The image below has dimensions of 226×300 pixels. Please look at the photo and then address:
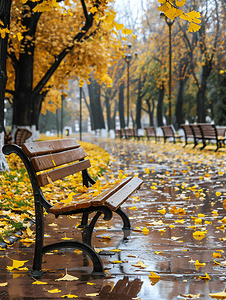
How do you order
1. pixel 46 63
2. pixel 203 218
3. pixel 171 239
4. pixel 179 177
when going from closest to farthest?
1. pixel 171 239
2. pixel 203 218
3. pixel 179 177
4. pixel 46 63

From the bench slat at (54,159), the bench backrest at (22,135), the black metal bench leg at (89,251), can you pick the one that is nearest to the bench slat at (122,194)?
the black metal bench leg at (89,251)

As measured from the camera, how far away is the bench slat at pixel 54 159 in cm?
309

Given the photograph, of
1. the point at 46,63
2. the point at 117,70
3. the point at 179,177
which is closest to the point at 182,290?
the point at 179,177

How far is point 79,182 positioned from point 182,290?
16.0ft

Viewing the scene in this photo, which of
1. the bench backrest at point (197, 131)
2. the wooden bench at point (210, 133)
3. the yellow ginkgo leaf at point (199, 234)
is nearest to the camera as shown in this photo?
the yellow ginkgo leaf at point (199, 234)

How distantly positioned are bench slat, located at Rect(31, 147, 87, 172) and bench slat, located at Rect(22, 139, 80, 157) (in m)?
0.05

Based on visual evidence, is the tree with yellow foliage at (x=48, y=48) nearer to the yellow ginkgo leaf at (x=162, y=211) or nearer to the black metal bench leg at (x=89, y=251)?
the yellow ginkgo leaf at (x=162, y=211)

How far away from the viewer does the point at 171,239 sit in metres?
3.87

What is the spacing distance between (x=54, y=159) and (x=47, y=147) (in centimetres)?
13

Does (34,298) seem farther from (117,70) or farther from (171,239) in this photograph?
(117,70)

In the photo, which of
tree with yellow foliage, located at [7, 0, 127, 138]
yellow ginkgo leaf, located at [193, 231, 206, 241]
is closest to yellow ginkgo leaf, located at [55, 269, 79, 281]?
yellow ginkgo leaf, located at [193, 231, 206, 241]

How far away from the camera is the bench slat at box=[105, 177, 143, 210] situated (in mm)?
2947

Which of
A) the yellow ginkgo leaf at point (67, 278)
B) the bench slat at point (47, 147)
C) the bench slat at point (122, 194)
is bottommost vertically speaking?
the yellow ginkgo leaf at point (67, 278)

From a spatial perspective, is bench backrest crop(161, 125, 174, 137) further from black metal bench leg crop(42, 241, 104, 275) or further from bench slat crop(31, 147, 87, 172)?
black metal bench leg crop(42, 241, 104, 275)
